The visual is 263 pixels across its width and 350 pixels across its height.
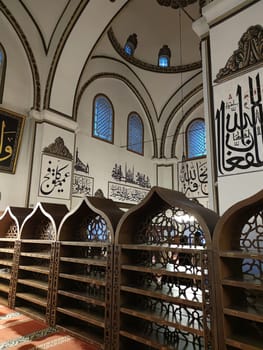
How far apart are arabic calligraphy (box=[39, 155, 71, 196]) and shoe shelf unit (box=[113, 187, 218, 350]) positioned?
359 cm

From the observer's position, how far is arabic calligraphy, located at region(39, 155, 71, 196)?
5.36 m

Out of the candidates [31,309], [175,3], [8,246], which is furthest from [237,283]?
[175,3]

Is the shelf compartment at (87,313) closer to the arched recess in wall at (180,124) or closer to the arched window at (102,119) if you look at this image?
the arched window at (102,119)

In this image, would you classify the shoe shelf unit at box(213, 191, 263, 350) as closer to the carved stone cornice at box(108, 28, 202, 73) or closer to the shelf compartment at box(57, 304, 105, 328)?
the shelf compartment at box(57, 304, 105, 328)

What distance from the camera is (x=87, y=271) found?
2.64 meters

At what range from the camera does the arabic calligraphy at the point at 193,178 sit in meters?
8.77

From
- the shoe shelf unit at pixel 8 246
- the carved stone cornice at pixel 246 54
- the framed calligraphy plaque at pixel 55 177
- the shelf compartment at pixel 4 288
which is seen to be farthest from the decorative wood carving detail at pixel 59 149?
the carved stone cornice at pixel 246 54

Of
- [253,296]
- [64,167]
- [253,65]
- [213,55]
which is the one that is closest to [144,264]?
[253,296]

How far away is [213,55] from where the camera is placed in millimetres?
3287

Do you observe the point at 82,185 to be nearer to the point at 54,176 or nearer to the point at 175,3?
the point at 54,176

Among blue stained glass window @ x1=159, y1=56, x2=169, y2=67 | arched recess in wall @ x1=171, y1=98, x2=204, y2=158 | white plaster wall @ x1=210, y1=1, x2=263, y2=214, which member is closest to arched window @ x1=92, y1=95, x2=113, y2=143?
blue stained glass window @ x1=159, y1=56, x2=169, y2=67

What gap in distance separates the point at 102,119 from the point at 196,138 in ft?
11.7

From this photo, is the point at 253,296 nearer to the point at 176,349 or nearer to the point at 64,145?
the point at 176,349

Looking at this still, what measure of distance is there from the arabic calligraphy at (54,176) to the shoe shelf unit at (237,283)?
4.32 metres
